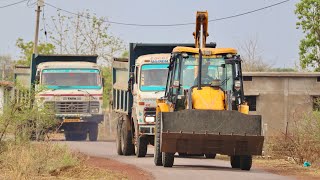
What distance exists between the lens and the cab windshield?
76.6ft

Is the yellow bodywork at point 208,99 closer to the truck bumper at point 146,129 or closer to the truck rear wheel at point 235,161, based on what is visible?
the truck rear wheel at point 235,161

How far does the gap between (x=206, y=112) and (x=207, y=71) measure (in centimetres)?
162

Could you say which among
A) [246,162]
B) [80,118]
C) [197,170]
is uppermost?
[80,118]

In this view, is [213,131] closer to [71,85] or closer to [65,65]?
[65,65]

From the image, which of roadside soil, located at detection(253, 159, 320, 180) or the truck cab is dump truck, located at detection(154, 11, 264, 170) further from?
the truck cab

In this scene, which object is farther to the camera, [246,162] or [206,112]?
[246,162]

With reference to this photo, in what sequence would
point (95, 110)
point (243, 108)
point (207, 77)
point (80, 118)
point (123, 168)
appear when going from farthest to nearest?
point (95, 110)
point (80, 118)
point (207, 77)
point (123, 168)
point (243, 108)

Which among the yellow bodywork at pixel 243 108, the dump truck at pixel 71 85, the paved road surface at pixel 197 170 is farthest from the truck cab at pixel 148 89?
the dump truck at pixel 71 85

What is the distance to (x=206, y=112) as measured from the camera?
2208 centimetres

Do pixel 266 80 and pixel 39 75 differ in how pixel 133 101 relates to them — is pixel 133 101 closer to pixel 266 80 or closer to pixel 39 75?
pixel 39 75

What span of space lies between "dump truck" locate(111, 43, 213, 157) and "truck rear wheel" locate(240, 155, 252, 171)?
451cm

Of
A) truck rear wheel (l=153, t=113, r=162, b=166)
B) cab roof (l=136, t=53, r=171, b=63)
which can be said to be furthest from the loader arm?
truck rear wheel (l=153, t=113, r=162, b=166)

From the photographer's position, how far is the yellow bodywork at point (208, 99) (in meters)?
22.7

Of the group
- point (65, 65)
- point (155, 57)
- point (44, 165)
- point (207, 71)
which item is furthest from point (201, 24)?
point (65, 65)
